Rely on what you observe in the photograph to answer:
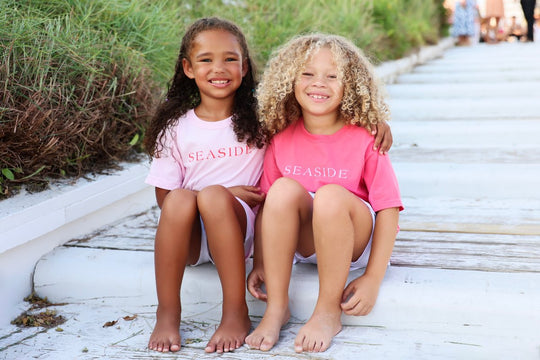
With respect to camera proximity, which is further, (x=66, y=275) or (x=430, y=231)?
(x=430, y=231)

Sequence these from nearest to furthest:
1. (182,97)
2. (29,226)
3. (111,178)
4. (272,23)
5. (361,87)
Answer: (361,87) < (29,226) < (182,97) < (111,178) < (272,23)

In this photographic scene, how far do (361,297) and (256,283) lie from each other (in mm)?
364

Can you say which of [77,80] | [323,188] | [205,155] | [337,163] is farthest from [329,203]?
[77,80]

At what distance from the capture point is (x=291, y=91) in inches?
83.0

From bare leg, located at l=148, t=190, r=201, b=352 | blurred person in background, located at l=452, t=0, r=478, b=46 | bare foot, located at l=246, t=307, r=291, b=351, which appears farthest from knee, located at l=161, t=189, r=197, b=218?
blurred person in background, located at l=452, t=0, r=478, b=46

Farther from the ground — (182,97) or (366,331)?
(182,97)

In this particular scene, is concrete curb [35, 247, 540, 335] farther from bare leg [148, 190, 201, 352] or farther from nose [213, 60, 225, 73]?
nose [213, 60, 225, 73]

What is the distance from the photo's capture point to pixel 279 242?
189cm

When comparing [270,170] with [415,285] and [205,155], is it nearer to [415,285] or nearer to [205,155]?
[205,155]

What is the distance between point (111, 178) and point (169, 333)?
93 cm

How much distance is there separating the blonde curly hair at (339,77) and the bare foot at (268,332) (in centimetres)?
65

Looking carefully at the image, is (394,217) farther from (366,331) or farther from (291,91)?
(291,91)

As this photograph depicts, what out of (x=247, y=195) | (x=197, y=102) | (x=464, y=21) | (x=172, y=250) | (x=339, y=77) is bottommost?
(x=172, y=250)

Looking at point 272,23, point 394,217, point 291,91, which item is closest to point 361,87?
point 291,91
